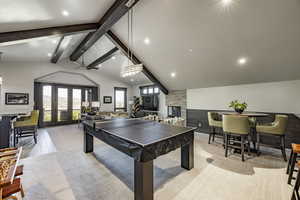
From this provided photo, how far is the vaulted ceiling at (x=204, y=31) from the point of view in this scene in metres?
2.41

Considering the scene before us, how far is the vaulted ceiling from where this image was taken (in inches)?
94.8

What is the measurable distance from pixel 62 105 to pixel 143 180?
24.3 ft

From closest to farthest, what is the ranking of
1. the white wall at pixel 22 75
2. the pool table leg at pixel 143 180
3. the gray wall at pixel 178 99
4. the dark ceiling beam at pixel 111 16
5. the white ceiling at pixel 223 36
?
the pool table leg at pixel 143 180, the white ceiling at pixel 223 36, the dark ceiling beam at pixel 111 16, the white wall at pixel 22 75, the gray wall at pixel 178 99

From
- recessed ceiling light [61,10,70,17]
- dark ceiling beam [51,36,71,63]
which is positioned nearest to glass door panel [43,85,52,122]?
dark ceiling beam [51,36,71,63]

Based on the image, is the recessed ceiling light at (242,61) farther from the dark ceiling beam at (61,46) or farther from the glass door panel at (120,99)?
the glass door panel at (120,99)

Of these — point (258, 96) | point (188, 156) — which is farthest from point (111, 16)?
point (258, 96)

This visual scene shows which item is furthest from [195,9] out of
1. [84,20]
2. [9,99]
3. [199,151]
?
[9,99]

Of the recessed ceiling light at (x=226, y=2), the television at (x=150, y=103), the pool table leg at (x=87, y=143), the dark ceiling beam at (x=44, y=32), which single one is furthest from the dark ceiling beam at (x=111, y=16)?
the television at (x=150, y=103)

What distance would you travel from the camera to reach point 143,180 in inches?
60.9

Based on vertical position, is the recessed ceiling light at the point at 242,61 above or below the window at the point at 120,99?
above

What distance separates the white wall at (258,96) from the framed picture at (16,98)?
25.9 ft

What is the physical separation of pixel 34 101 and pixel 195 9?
311 inches

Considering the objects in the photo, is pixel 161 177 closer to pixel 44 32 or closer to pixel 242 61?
pixel 242 61

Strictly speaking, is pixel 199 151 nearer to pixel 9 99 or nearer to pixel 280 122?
pixel 280 122
